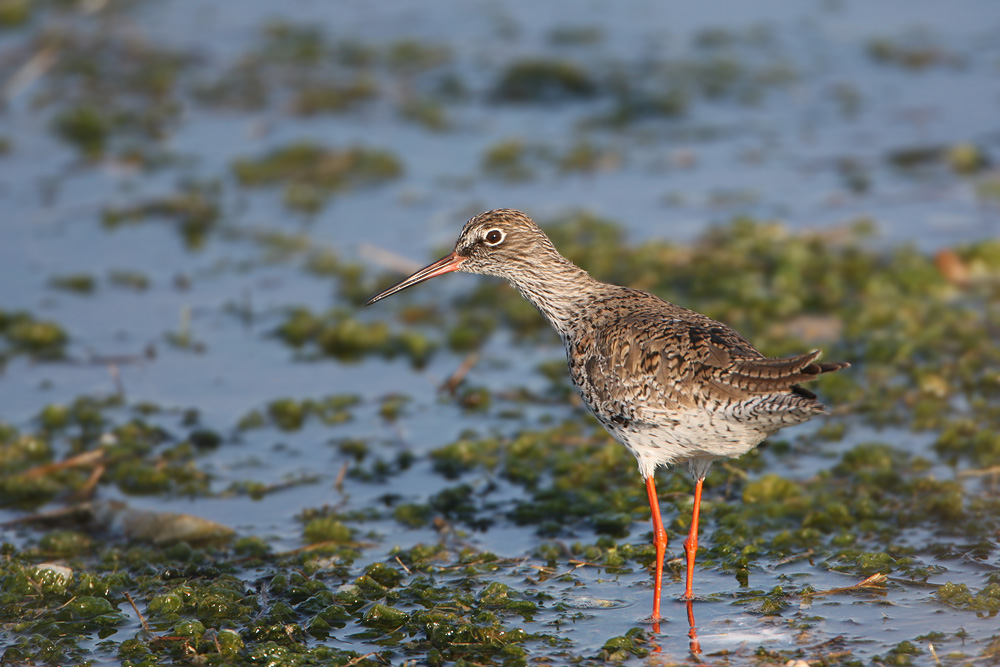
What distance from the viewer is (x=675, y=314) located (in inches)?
255

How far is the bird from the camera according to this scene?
561 centimetres

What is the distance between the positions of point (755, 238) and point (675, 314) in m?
4.37

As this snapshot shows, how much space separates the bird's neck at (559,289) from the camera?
6.86m

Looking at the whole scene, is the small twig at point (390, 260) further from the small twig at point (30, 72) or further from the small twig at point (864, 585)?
the small twig at point (30, 72)

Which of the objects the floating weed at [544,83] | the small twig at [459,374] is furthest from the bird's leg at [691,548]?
the floating weed at [544,83]

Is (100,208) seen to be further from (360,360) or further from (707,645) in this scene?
(707,645)

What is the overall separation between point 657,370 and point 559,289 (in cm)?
113

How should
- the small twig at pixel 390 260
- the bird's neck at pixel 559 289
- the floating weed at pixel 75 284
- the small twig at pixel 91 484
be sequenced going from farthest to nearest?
the floating weed at pixel 75 284 → the small twig at pixel 390 260 → the small twig at pixel 91 484 → the bird's neck at pixel 559 289

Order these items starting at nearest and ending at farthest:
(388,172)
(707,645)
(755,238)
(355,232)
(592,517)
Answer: (707,645), (592,517), (755,238), (355,232), (388,172)

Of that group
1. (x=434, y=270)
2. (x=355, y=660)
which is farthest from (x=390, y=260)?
(x=355, y=660)

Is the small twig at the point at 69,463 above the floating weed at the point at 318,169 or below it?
below

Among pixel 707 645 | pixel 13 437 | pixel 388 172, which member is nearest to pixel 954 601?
pixel 707 645

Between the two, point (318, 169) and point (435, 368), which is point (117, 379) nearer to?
point (435, 368)

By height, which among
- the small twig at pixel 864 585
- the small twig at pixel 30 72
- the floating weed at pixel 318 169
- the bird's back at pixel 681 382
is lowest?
the small twig at pixel 864 585
